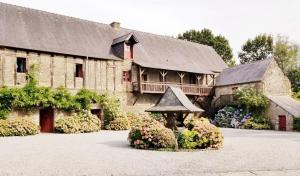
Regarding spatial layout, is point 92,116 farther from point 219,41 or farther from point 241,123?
point 219,41

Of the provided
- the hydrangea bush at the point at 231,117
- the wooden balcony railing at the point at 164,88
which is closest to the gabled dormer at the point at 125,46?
the wooden balcony railing at the point at 164,88

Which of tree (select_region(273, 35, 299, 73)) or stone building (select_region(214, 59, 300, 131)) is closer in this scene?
Answer: stone building (select_region(214, 59, 300, 131))

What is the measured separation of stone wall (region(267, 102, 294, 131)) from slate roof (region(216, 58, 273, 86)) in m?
2.82

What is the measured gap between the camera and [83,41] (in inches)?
991

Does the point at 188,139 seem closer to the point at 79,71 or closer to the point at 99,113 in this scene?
the point at 99,113

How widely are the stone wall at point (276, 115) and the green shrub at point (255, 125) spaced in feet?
1.90

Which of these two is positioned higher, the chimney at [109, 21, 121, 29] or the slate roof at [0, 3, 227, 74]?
the chimney at [109, 21, 121, 29]

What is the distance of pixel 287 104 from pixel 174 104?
1614 cm

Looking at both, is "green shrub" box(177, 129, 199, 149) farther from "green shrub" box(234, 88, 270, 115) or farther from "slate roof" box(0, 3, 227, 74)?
"green shrub" box(234, 88, 270, 115)

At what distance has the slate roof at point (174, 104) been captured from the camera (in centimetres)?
1360

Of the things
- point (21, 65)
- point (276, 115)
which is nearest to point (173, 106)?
point (21, 65)

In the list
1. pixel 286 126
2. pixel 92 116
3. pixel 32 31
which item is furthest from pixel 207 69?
pixel 32 31

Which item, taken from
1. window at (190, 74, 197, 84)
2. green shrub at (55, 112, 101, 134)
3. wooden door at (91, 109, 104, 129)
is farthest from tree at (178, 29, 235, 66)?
green shrub at (55, 112, 101, 134)

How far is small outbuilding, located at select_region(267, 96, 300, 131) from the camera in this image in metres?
24.4
